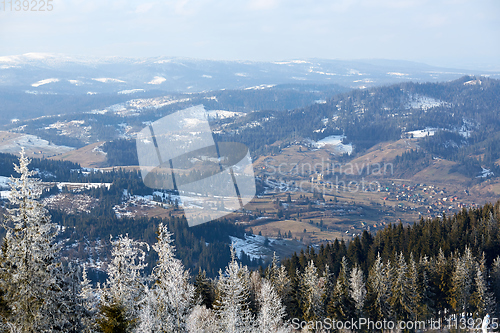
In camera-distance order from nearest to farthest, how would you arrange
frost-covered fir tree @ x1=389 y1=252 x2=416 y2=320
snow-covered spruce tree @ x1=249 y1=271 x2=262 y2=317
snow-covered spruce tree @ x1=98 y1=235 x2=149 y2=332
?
snow-covered spruce tree @ x1=98 y1=235 x2=149 y2=332
snow-covered spruce tree @ x1=249 y1=271 x2=262 y2=317
frost-covered fir tree @ x1=389 y1=252 x2=416 y2=320

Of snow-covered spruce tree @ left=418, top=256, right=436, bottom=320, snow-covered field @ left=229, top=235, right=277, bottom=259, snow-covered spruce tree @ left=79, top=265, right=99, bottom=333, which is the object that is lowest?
snow-covered field @ left=229, top=235, right=277, bottom=259

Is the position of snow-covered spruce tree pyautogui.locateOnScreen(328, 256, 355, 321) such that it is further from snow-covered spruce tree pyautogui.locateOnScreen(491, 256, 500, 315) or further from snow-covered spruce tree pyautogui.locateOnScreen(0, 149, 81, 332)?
snow-covered spruce tree pyautogui.locateOnScreen(0, 149, 81, 332)

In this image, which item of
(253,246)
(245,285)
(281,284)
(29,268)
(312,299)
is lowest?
(253,246)

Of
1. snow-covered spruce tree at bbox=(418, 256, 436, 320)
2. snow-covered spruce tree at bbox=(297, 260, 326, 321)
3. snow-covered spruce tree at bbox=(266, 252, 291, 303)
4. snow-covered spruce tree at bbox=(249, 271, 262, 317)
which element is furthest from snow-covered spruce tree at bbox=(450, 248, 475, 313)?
snow-covered spruce tree at bbox=(249, 271, 262, 317)

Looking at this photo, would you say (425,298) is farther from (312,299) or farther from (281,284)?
(281,284)

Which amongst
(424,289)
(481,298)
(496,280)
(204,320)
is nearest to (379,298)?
(424,289)

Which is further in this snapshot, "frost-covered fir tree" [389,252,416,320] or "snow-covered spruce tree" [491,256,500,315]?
"snow-covered spruce tree" [491,256,500,315]

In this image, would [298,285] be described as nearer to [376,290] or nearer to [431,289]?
[376,290]

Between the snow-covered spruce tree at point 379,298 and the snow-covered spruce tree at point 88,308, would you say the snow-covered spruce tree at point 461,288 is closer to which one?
the snow-covered spruce tree at point 379,298
